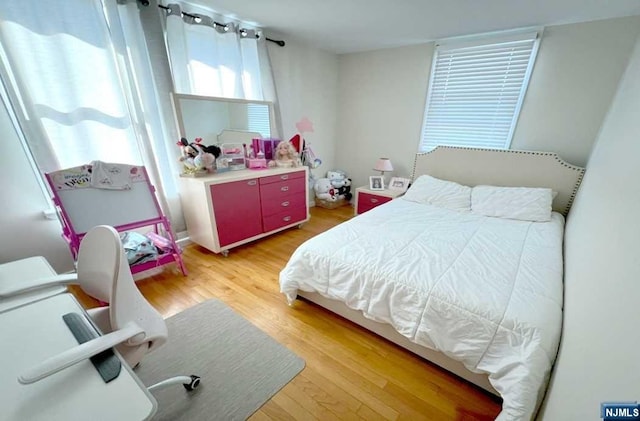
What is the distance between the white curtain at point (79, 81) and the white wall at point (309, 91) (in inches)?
56.1

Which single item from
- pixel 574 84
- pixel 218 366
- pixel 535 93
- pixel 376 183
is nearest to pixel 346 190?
pixel 376 183

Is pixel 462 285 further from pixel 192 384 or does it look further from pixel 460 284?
pixel 192 384

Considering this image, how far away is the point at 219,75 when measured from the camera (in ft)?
8.16

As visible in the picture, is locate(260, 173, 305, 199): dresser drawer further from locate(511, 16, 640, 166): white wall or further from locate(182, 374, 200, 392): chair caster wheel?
locate(511, 16, 640, 166): white wall

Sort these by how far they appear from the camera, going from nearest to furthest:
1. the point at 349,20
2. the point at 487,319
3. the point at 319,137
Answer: the point at 487,319
the point at 349,20
the point at 319,137

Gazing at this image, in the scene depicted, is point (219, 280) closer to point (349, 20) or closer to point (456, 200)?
point (456, 200)

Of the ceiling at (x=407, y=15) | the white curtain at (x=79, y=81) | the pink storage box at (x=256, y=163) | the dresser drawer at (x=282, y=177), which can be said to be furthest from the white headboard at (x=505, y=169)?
the white curtain at (x=79, y=81)

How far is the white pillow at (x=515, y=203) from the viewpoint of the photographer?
217cm

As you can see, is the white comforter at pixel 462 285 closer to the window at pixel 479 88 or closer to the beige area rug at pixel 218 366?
the beige area rug at pixel 218 366

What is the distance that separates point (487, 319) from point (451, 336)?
18 centimetres

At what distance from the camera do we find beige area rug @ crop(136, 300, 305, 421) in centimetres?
118

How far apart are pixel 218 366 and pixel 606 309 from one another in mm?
1635

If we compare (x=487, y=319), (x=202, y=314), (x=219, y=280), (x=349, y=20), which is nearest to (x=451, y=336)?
(x=487, y=319)

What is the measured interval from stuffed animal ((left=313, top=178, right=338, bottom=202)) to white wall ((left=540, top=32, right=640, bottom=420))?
2.80 m
